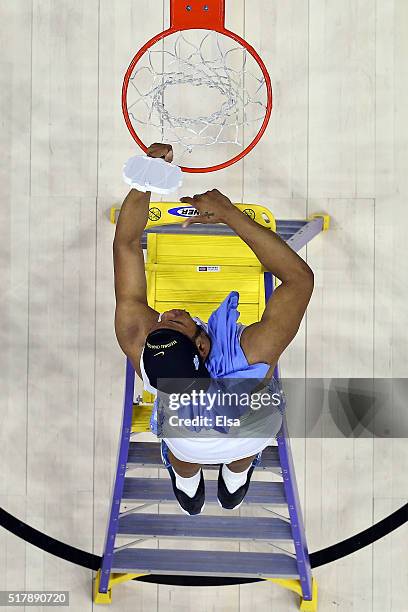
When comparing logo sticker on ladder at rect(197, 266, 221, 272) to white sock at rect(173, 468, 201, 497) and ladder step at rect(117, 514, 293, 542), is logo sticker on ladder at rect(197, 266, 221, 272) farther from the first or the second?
ladder step at rect(117, 514, 293, 542)

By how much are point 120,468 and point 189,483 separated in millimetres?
381

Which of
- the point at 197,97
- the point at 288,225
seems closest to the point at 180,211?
the point at 288,225

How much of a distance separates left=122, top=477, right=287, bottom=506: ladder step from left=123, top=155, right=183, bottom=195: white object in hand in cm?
158

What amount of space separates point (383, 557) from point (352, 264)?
1.65 meters

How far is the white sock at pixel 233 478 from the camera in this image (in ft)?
11.2

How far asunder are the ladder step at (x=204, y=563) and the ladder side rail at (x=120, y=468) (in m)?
0.11

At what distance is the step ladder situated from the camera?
365 centimetres

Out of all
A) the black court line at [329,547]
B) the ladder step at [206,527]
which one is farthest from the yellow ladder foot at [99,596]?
the ladder step at [206,527]

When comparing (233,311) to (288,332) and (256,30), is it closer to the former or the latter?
(288,332)

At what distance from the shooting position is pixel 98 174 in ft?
14.8

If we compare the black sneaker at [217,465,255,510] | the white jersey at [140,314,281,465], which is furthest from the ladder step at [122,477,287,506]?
the white jersey at [140,314,281,465]

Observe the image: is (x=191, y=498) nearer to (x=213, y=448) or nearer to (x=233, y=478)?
(x=233, y=478)

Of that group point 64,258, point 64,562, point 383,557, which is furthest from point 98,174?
point 383,557

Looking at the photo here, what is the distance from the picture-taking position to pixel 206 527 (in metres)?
3.90
